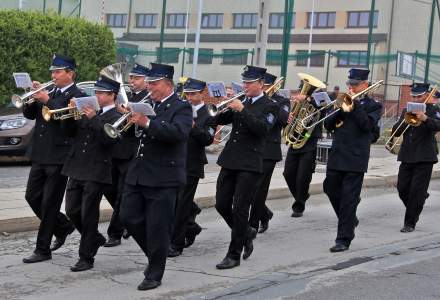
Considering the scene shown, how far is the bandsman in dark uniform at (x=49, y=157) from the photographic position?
7.63 meters

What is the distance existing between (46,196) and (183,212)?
1370 mm

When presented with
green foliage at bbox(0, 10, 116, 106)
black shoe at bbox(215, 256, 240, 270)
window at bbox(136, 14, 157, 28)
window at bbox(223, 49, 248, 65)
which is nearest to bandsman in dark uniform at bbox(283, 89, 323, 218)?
black shoe at bbox(215, 256, 240, 270)

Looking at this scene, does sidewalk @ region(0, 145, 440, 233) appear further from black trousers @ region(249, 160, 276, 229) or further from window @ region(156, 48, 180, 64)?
window @ region(156, 48, 180, 64)

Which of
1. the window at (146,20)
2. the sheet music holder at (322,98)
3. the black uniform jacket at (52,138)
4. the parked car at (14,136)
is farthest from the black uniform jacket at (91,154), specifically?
the window at (146,20)

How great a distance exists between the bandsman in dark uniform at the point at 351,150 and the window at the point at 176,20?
18.1 metres

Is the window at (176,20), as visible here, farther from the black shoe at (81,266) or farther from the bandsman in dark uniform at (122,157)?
the black shoe at (81,266)

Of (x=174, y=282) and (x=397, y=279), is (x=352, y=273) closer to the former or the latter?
(x=397, y=279)

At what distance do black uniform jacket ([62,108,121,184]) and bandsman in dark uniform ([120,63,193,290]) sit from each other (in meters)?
0.54

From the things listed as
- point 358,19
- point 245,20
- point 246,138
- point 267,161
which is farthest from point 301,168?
point 358,19

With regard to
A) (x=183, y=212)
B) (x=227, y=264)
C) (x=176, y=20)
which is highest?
(x=176, y=20)

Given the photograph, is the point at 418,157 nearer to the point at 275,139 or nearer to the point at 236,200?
the point at 275,139

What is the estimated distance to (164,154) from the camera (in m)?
6.75

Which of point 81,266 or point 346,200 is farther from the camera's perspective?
point 346,200

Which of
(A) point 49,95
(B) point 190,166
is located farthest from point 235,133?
(A) point 49,95
